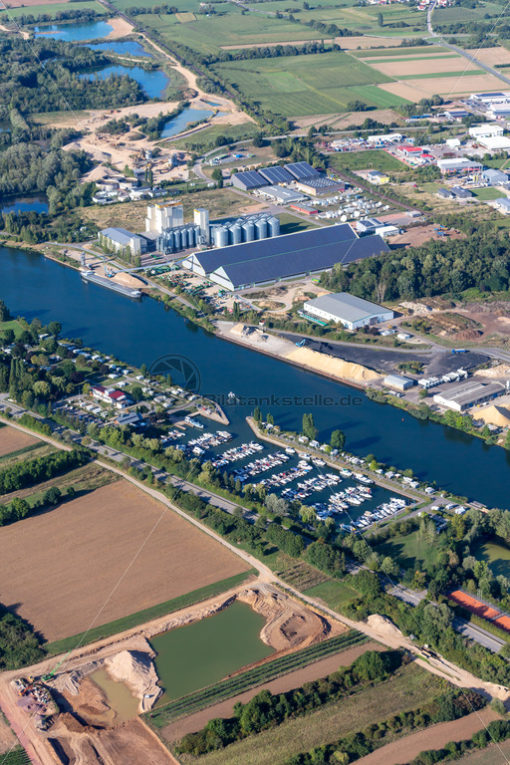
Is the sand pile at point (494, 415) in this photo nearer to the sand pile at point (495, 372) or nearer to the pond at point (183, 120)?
the sand pile at point (495, 372)

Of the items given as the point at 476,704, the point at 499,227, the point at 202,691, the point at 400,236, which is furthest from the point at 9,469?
the point at 499,227

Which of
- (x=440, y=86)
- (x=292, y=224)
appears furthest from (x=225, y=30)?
(x=292, y=224)

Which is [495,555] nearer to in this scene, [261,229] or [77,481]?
[77,481]

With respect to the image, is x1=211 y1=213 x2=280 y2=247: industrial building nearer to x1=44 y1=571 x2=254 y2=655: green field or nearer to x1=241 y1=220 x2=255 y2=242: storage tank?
x1=241 y1=220 x2=255 y2=242: storage tank

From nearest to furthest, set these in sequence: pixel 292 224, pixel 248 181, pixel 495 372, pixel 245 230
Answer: pixel 495 372
pixel 245 230
pixel 292 224
pixel 248 181

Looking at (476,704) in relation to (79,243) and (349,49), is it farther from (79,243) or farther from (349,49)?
(349,49)

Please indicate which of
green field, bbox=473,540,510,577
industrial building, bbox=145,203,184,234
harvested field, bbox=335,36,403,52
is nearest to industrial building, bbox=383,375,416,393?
green field, bbox=473,540,510,577
